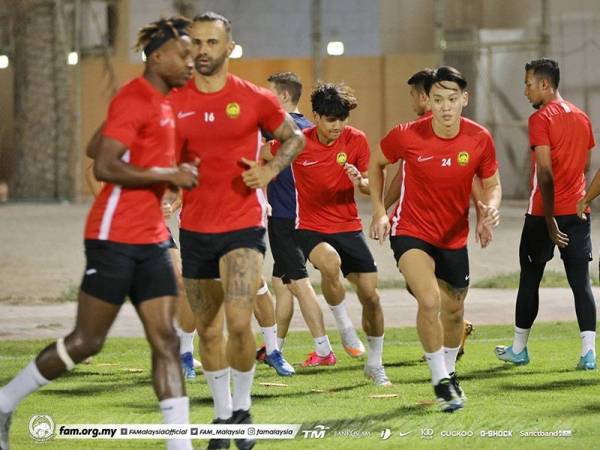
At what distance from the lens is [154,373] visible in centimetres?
721

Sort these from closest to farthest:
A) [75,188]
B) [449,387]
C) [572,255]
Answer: [449,387] < [572,255] < [75,188]

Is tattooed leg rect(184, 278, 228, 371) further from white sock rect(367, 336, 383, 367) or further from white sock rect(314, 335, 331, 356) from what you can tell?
white sock rect(314, 335, 331, 356)

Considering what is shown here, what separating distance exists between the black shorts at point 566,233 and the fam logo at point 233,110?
3.82 meters

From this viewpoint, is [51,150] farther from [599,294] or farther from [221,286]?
[221,286]

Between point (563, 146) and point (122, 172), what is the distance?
4965 mm

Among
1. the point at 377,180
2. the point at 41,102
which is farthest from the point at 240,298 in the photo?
the point at 41,102

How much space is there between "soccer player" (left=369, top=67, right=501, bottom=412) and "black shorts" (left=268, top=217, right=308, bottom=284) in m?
2.00

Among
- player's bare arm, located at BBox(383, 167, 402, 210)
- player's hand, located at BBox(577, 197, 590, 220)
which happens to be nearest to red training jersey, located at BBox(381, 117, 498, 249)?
player's bare arm, located at BBox(383, 167, 402, 210)

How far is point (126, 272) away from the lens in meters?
7.21

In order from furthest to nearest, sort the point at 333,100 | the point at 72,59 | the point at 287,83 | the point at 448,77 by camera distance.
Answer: the point at 72,59, the point at 287,83, the point at 333,100, the point at 448,77

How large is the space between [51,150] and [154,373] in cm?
2480

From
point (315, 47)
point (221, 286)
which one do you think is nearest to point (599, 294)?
point (221, 286)

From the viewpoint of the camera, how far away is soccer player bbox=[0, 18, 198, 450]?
713cm

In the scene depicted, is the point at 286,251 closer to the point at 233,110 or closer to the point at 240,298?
the point at 233,110
